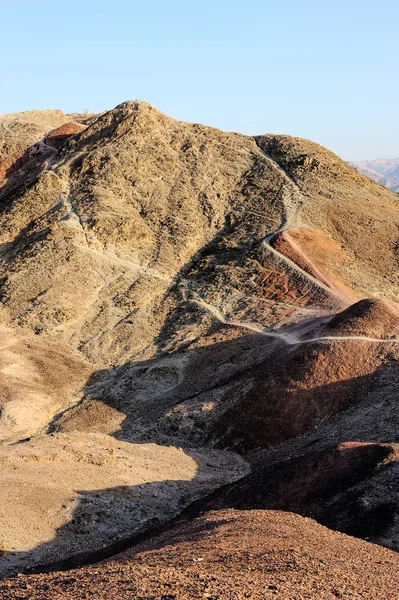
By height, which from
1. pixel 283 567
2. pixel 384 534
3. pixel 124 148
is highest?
pixel 124 148

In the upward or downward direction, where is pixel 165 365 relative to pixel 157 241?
downward

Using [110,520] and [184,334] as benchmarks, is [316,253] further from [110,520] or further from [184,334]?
[110,520]

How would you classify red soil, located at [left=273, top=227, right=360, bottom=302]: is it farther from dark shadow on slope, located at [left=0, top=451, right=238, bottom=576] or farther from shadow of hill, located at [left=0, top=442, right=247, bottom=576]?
dark shadow on slope, located at [left=0, top=451, right=238, bottom=576]

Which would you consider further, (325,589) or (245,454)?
(245,454)

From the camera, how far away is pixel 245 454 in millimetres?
29062

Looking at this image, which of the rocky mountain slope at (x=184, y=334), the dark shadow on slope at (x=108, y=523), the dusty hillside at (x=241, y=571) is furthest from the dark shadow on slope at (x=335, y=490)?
the dusty hillside at (x=241, y=571)

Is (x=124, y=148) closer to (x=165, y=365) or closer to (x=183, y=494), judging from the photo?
(x=165, y=365)

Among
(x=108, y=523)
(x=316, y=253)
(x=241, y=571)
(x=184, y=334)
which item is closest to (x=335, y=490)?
(x=108, y=523)

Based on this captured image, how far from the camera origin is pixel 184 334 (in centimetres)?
3825

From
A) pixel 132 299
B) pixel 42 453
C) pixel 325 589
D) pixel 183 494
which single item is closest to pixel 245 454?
pixel 183 494

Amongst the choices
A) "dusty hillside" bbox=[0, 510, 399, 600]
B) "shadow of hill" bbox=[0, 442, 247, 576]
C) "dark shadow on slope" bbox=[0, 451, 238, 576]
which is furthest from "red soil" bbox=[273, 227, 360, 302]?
"dusty hillside" bbox=[0, 510, 399, 600]

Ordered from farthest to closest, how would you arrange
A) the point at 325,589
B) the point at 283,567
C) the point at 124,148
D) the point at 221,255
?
the point at 124,148, the point at 221,255, the point at 283,567, the point at 325,589

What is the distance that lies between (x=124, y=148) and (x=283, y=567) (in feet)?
129

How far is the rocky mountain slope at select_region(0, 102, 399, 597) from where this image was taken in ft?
70.6
